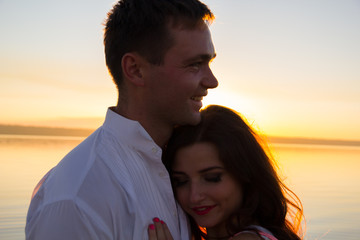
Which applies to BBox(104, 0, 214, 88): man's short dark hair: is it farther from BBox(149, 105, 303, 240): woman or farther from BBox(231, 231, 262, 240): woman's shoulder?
BBox(231, 231, 262, 240): woman's shoulder

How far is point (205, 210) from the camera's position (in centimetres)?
282

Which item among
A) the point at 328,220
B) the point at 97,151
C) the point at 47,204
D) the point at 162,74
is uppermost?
the point at 162,74

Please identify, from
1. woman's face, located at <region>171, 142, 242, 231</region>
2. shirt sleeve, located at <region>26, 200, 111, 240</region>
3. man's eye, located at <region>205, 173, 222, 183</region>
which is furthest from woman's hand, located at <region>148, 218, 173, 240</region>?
man's eye, located at <region>205, 173, 222, 183</region>

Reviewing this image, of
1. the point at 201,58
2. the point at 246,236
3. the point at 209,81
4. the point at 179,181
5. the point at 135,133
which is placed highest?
the point at 201,58

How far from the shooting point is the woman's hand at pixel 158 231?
2223 mm

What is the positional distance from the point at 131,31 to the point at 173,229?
118 centimetres

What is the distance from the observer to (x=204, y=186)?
2779mm

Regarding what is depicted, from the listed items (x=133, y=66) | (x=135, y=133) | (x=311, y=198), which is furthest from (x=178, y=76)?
(x=311, y=198)

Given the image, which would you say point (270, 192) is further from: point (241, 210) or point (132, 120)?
point (132, 120)

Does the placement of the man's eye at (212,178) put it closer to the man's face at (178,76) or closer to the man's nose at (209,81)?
the man's face at (178,76)

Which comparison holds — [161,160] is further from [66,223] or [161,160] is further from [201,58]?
[66,223]

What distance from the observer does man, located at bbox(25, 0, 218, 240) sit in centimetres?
200

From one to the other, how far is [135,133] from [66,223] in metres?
0.68

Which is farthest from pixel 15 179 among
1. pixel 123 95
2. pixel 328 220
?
pixel 123 95
